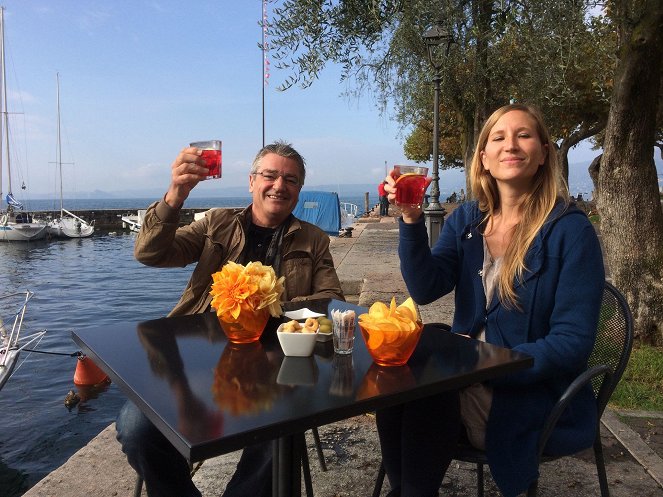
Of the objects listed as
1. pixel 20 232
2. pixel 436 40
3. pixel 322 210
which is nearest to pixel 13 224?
pixel 20 232

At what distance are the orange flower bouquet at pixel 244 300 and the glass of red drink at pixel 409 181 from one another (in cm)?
57

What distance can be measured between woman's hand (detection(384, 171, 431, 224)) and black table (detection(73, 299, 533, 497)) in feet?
1.52

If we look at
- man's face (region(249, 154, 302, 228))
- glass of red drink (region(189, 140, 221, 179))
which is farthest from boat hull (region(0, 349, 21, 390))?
glass of red drink (region(189, 140, 221, 179))

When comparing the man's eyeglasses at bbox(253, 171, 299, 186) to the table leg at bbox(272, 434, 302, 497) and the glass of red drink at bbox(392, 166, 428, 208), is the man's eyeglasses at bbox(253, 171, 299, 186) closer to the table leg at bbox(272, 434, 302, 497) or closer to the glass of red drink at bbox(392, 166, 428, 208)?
the glass of red drink at bbox(392, 166, 428, 208)

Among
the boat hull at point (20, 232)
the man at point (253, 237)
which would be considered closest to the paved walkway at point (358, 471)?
the man at point (253, 237)

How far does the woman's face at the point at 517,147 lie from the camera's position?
2133 millimetres

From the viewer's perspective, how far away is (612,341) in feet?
7.07

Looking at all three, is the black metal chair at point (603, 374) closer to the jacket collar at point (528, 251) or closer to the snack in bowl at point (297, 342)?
the jacket collar at point (528, 251)

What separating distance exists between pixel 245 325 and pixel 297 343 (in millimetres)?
206

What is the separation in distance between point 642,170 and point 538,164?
2.57 metres

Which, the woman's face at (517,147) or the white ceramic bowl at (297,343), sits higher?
the woman's face at (517,147)

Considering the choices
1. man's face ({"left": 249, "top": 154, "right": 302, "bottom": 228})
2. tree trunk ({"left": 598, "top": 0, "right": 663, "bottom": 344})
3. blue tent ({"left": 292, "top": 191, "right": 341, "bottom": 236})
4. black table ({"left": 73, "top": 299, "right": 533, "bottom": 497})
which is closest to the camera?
black table ({"left": 73, "top": 299, "right": 533, "bottom": 497})

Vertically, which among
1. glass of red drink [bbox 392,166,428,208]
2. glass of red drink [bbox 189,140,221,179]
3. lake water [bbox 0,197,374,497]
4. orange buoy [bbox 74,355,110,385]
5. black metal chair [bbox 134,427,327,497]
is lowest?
lake water [bbox 0,197,374,497]

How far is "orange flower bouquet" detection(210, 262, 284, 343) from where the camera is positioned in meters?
1.70
